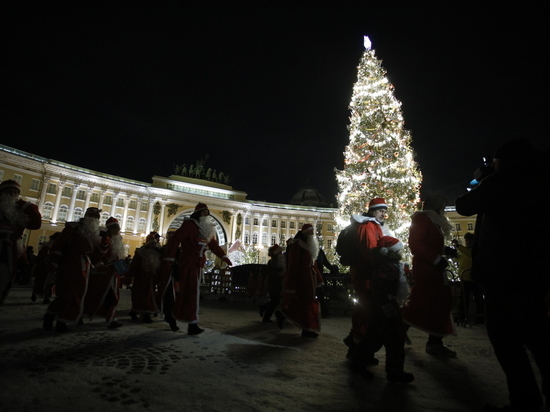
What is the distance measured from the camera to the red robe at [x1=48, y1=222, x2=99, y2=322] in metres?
4.43

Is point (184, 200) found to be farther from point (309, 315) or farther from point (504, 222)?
point (504, 222)

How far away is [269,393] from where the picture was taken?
2.20 metres

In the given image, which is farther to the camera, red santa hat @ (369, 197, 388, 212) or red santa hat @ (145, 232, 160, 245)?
red santa hat @ (145, 232, 160, 245)

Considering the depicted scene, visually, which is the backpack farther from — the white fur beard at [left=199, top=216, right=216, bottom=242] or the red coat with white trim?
the red coat with white trim

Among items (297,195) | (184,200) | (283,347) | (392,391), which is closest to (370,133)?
(283,347)

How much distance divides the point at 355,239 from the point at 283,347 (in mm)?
1759

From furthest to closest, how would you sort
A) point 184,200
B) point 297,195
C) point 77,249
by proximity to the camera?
1. point 297,195
2. point 184,200
3. point 77,249

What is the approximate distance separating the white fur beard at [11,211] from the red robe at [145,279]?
8.26ft

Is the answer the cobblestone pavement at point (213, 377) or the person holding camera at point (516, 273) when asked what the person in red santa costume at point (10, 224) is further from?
the person holding camera at point (516, 273)

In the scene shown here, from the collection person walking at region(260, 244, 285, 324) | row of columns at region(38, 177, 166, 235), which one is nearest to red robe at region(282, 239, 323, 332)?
person walking at region(260, 244, 285, 324)

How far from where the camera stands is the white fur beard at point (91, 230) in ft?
15.8

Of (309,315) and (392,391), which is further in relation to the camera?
(309,315)

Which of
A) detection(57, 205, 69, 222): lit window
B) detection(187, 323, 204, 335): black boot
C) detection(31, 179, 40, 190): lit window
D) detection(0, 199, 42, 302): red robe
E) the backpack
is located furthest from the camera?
detection(57, 205, 69, 222): lit window

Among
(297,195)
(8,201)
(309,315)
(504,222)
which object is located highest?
(297,195)
